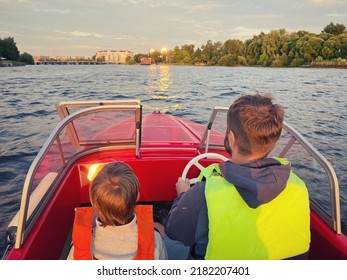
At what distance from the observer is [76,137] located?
11.2 feet

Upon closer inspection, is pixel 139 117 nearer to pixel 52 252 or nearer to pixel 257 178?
pixel 52 252

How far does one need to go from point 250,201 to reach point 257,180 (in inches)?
4.0

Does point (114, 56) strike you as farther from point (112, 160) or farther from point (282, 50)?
point (112, 160)

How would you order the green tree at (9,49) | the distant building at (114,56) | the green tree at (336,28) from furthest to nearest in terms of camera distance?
the distant building at (114,56), the green tree at (9,49), the green tree at (336,28)

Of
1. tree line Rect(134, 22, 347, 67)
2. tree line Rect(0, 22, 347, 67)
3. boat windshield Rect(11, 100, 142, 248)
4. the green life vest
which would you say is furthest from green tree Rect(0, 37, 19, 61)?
the green life vest

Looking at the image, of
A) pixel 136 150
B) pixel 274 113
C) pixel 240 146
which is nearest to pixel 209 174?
pixel 240 146

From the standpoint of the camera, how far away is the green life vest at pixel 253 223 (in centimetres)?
147

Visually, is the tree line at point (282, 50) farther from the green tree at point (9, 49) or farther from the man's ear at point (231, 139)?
the man's ear at point (231, 139)

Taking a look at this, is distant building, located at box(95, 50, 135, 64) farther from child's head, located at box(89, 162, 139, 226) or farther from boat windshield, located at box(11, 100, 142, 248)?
child's head, located at box(89, 162, 139, 226)

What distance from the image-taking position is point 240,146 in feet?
5.12

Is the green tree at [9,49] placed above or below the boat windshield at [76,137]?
above

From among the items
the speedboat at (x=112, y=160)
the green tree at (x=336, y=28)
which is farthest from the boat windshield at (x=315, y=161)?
the green tree at (x=336, y=28)

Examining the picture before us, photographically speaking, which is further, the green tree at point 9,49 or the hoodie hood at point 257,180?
the green tree at point 9,49

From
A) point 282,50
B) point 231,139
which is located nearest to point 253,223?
point 231,139
